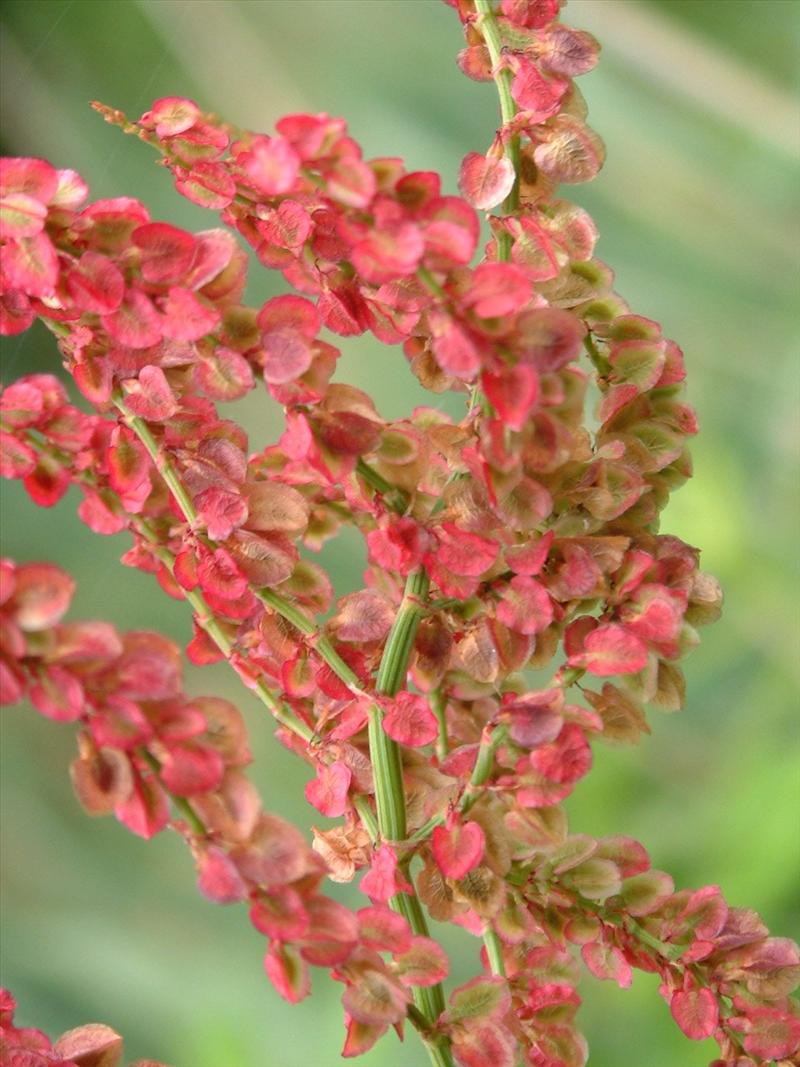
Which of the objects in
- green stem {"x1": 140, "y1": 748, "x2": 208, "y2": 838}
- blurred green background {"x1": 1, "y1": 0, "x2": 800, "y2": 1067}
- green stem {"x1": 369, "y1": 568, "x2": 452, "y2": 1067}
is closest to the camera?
green stem {"x1": 140, "y1": 748, "x2": 208, "y2": 838}

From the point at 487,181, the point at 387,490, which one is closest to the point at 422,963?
the point at 387,490

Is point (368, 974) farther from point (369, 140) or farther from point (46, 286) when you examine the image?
point (369, 140)

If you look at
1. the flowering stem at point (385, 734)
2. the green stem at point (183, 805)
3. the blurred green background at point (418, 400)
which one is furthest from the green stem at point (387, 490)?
the blurred green background at point (418, 400)

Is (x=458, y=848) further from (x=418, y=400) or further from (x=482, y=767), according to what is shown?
(x=418, y=400)

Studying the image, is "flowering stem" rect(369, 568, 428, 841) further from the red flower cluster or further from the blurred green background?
the blurred green background

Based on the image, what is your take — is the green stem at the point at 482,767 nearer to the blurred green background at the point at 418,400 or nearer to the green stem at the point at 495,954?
the green stem at the point at 495,954

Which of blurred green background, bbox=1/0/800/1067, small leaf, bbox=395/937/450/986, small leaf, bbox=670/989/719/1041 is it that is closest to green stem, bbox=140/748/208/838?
small leaf, bbox=395/937/450/986
